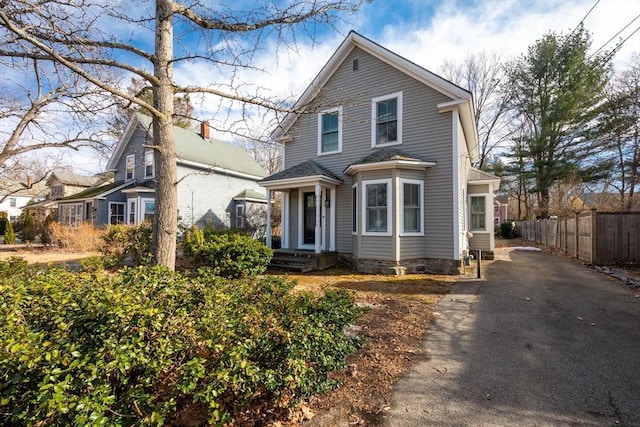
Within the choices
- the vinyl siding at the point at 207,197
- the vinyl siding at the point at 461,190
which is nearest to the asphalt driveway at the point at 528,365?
the vinyl siding at the point at 461,190

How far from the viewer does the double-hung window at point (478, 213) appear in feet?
44.1

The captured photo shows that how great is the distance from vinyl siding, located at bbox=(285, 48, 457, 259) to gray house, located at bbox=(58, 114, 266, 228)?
7.87 m

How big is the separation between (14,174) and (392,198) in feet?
43.2

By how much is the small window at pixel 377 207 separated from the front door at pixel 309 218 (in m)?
2.63

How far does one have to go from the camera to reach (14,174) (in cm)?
1065

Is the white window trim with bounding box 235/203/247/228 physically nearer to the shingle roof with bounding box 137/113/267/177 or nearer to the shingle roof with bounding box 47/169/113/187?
the shingle roof with bounding box 137/113/267/177

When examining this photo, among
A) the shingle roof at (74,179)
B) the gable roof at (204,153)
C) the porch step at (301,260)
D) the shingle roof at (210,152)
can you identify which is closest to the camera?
the porch step at (301,260)

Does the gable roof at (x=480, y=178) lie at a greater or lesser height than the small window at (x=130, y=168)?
lesser

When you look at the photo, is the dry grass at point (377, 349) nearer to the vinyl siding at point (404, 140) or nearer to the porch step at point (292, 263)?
the porch step at point (292, 263)

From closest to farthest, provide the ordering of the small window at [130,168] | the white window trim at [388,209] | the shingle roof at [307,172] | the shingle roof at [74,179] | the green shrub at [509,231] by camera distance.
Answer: the white window trim at [388,209]
the shingle roof at [307,172]
the small window at [130,168]
the green shrub at [509,231]
the shingle roof at [74,179]

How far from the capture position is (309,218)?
465 inches

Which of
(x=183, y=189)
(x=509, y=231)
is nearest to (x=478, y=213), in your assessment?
(x=509, y=231)

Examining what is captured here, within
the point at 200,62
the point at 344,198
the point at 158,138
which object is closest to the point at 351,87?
the point at 344,198

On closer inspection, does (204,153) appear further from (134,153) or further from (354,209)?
(354,209)
